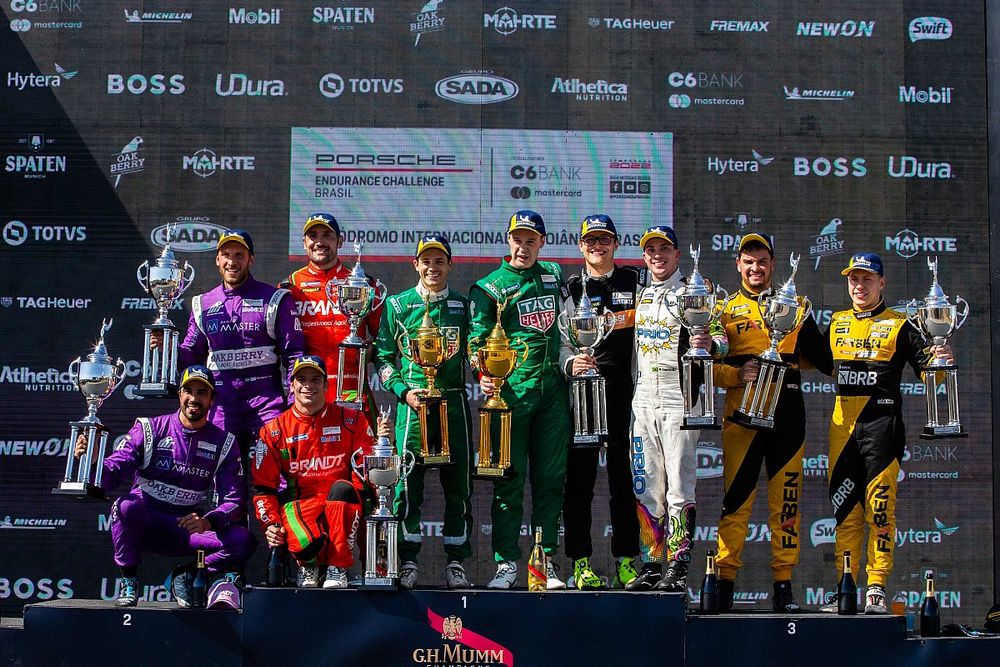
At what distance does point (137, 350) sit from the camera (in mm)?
6164

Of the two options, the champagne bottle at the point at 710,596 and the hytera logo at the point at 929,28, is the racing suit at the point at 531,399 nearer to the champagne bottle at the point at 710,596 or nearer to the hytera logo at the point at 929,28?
the champagne bottle at the point at 710,596

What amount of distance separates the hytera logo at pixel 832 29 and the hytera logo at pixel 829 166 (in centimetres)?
69

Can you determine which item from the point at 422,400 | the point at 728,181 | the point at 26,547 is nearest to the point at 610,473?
the point at 422,400

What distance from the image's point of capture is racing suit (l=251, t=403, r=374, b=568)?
4.19m

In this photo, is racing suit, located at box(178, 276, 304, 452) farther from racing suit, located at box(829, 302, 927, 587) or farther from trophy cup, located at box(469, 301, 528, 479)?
racing suit, located at box(829, 302, 927, 587)

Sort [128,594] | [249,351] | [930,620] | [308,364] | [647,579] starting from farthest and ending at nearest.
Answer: [249,351]
[308,364]
[647,579]
[128,594]
[930,620]

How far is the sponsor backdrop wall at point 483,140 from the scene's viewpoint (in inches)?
244

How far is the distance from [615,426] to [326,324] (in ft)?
4.30

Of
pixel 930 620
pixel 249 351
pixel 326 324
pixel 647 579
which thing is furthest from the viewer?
pixel 326 324

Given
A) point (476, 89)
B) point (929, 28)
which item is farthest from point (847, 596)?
point (929, 28)

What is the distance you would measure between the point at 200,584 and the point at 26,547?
2.32 meters

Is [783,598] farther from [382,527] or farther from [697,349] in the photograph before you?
[382,527]

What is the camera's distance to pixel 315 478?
4.39m

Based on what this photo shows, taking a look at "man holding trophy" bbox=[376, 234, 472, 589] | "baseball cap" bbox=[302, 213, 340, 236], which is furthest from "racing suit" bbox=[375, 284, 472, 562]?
"baseball cap" bbox=[302, 213, 340, 236]
